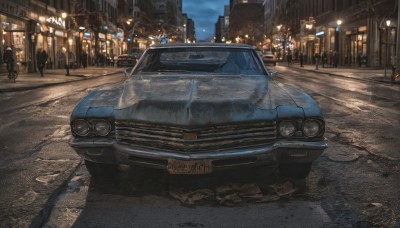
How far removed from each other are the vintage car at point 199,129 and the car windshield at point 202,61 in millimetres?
1203

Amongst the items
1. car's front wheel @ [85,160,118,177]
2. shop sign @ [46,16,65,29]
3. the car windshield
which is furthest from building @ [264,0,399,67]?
shop sign @ [46,16,65,29]

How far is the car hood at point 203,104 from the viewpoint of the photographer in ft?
15.1

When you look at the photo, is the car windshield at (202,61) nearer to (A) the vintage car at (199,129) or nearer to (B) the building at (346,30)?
(A) the vintage car at (199,129)

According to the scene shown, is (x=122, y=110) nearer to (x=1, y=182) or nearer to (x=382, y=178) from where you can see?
(x=1, y=182)

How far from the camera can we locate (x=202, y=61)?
6684mm

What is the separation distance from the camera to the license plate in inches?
181

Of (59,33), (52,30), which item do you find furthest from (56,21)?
(59,33)

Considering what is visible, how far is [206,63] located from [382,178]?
100 inches

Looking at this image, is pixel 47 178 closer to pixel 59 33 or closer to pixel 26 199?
pixel 26 199

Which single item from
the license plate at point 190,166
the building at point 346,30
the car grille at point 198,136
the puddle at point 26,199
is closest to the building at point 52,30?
the building at point 346,30

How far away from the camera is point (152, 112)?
15.4 ft

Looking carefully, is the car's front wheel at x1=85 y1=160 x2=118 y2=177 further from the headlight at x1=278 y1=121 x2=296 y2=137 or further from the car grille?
the headlight at x1=278 y1=121 x2=296 y2=137

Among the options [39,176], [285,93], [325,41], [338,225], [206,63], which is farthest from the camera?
[325,41]

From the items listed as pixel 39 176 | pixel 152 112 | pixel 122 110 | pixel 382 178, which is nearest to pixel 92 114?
pixel 122 110
